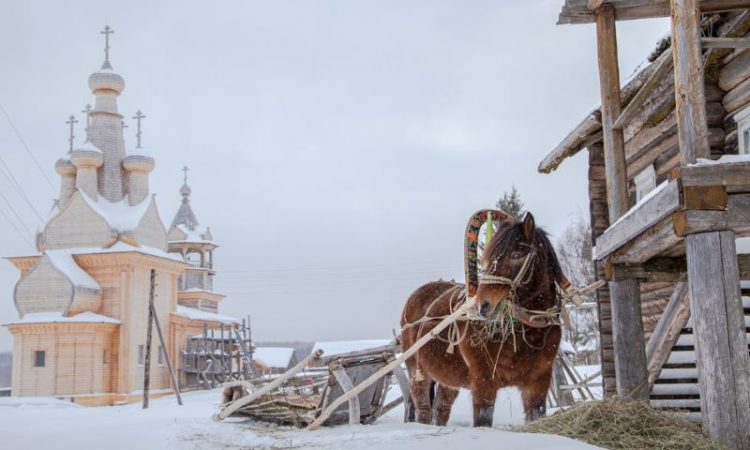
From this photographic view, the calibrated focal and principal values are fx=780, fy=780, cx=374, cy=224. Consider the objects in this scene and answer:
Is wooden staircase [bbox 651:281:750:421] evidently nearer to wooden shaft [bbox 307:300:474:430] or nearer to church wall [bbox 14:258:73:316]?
wooden shaft [bbox 307:300:474:430]

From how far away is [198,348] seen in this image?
43938 millimetres

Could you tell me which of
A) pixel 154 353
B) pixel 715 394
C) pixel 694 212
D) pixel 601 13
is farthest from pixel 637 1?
pixel 154 353

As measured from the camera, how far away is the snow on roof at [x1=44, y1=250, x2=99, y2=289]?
3834 centimetres

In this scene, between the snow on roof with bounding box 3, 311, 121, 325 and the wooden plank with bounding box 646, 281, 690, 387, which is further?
the snow on roof with bounding box 3, 311, 121, 325

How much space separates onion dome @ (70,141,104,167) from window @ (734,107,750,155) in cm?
3733

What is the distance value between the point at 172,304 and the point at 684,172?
40047 millimetres

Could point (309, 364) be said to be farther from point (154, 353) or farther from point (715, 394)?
point (154, 353)

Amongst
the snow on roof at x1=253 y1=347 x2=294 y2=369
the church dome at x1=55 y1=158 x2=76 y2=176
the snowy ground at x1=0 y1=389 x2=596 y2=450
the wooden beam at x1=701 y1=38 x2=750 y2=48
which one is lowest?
the snow on roof at x1=253 y1=347 x2=294 y2=369

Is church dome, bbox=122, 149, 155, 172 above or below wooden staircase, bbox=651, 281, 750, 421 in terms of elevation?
above

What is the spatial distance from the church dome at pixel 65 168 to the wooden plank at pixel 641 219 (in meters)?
39.6

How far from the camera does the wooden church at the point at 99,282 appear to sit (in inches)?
1476

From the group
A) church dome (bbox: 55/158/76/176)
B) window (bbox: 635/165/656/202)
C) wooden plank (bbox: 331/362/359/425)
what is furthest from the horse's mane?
church dome (bbox: 55/158/76/176)

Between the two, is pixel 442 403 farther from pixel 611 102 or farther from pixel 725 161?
pixel 725 161

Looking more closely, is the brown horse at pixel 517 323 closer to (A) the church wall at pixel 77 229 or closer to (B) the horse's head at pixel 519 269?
(B) the horse's head at pixel 519 269
